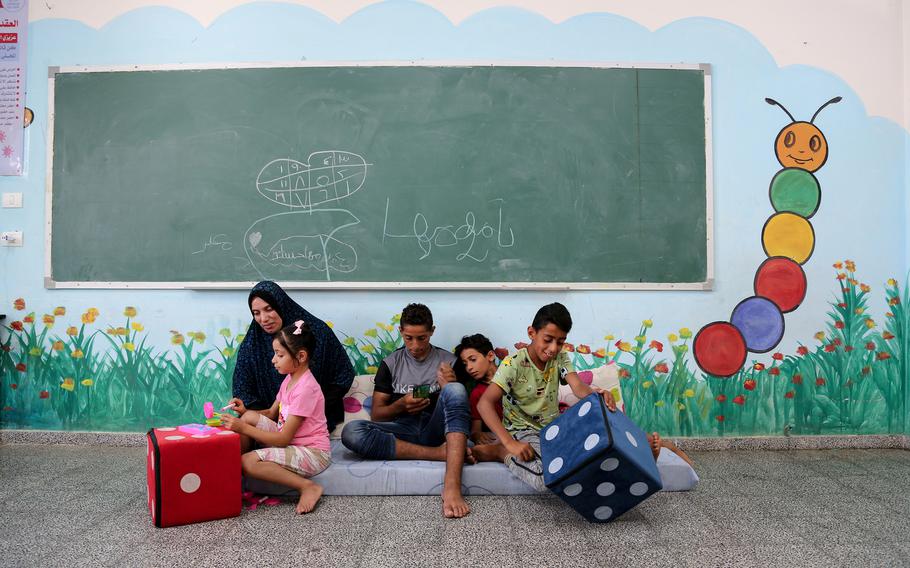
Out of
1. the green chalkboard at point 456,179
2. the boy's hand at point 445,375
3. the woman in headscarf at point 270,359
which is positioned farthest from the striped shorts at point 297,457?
the green chalkboard at point 456,179

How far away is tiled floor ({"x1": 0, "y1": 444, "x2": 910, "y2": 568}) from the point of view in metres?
1.93

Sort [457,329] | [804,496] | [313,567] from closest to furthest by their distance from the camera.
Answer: [313,567], [804,496], [457,329]

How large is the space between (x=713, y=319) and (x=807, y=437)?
0.84 metres

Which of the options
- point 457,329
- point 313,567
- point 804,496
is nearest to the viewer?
point 313,567

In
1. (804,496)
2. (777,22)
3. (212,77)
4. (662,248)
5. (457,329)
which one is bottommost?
(804,496)

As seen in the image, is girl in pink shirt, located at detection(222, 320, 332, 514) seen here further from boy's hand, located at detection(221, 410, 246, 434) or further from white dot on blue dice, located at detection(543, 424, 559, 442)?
white dot on blue dice, located at detection(543, 424, 559, 442)

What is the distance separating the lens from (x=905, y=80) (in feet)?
11.1

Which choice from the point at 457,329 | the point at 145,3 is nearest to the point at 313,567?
the point at 457,329

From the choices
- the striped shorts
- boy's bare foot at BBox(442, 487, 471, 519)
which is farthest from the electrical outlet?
boy's bare foot at BBox(442, 487, 471, 519)

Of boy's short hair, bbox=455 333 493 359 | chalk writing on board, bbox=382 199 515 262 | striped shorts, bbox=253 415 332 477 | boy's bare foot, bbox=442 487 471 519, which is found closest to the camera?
boy's bare foot, bbox=442 487 471 519

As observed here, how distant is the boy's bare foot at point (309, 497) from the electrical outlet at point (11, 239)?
2.43 meters

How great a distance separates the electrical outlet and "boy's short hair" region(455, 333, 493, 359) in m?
2.62

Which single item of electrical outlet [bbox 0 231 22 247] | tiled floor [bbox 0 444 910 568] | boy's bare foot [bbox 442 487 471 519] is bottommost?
tiled floor [bbox 0 444 910 568]

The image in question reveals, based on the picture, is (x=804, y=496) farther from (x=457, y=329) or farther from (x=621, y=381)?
(x=457, y=329)
